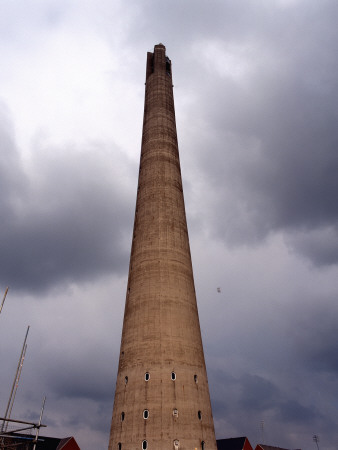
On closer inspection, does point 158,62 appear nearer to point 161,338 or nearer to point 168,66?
point 168,66

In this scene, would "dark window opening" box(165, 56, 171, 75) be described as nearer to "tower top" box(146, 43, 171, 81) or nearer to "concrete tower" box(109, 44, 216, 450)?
"tower top" box(146, 43, 171, 81)

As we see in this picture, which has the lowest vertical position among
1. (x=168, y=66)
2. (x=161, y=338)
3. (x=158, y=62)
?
(x=161, y=338)

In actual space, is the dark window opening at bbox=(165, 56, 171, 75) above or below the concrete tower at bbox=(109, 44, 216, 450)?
above

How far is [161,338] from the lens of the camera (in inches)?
1256

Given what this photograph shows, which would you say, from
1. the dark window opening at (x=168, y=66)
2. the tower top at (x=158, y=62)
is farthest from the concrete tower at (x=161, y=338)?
the dark window opening at (x=168, y=66)

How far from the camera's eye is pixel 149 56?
59.6 metres

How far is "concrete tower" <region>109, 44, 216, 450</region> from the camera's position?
1134 inches

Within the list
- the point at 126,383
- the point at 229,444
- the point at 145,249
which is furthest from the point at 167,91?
the point at 229,444

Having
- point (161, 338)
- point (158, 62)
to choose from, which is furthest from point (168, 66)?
point (161, 338)

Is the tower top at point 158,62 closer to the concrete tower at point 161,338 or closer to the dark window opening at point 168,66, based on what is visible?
the dark window opening at point 168,66

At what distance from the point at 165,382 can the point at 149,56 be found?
49065mm

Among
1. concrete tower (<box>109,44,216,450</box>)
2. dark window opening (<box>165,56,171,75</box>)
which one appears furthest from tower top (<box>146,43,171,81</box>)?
concrete tower (<box>109,44,216,450</box>)

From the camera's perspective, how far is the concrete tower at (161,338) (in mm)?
28812

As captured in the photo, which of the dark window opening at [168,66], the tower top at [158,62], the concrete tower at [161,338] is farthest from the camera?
the dark window opening at [168,66]
